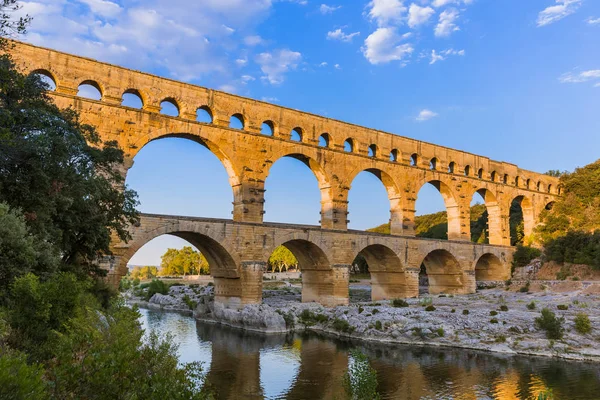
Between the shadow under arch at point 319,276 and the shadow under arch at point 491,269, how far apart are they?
679 inches

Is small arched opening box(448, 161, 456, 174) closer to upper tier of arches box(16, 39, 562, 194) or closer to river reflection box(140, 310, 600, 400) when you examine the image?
upper tier of arches box(16, 39, 562, 194)

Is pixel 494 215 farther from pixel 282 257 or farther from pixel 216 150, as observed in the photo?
pixel 282 257

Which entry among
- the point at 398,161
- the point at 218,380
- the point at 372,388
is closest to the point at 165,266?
the point at 398,161

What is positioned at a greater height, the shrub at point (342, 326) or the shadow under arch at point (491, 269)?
the shadow under arch at point (491, 269)

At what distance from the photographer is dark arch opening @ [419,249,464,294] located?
36.3m

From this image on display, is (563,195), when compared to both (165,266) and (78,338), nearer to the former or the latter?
(78,338)

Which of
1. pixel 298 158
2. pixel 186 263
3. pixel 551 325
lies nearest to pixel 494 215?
pixel 298 158

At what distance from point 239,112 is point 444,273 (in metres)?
21.7

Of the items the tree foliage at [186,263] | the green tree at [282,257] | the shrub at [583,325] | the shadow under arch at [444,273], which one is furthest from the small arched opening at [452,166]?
the tree foliage at [186,263]

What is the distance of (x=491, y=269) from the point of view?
135ft

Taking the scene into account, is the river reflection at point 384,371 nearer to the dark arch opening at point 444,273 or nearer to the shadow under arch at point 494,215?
the dark arch opening at point 444,273

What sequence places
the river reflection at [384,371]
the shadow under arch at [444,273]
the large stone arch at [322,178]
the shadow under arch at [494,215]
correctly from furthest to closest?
the shadow under arch at [494,215] → the shadow under arch at [444,273] → the large stone arch at [322,178] → the river reflection at [384,371]

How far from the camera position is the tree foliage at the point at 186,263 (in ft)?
270

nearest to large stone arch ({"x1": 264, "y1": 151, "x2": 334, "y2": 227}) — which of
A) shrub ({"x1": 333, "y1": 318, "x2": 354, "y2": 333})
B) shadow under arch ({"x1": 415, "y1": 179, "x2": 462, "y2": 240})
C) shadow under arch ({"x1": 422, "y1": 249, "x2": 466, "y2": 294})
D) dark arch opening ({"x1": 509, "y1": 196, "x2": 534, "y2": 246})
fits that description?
shrub ({"x1": 333, "y1": 318, "x2": 354, "y2": 333})
